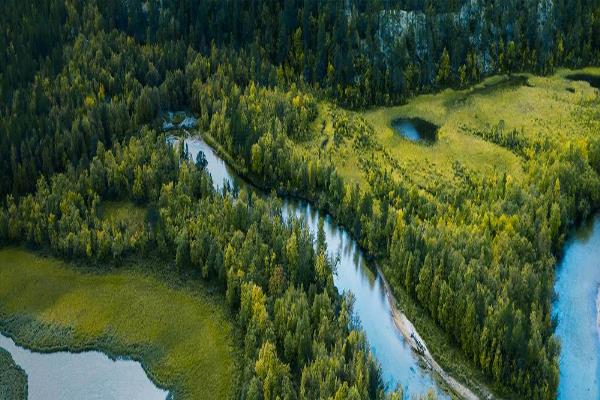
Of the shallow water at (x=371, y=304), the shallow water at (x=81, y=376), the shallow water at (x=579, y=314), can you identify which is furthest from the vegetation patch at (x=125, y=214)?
the shallow water at (x=579, y=314)

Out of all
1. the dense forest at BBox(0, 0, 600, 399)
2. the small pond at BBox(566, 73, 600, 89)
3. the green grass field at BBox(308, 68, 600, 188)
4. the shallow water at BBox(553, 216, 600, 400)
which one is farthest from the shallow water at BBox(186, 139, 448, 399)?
the small pond at BBox(566, 73, 600, 89)

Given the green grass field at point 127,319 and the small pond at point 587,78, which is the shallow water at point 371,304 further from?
the small pond at point 587,78

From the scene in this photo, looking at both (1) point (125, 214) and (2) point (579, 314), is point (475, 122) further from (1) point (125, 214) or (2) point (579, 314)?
(1) point (125, 214)

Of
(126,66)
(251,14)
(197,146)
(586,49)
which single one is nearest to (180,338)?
(197,146)

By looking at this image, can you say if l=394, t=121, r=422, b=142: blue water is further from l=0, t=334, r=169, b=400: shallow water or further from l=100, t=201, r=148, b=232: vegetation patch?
l=0, t=334, r=169, b=400: shallow water

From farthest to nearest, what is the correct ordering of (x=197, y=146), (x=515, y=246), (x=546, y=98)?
(x=546, y=98) < (x=197, y=146) < (x=515, y=246)

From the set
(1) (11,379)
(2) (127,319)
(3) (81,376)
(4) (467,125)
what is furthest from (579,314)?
(1) (11,379)

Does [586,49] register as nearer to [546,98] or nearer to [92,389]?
[546,98]
